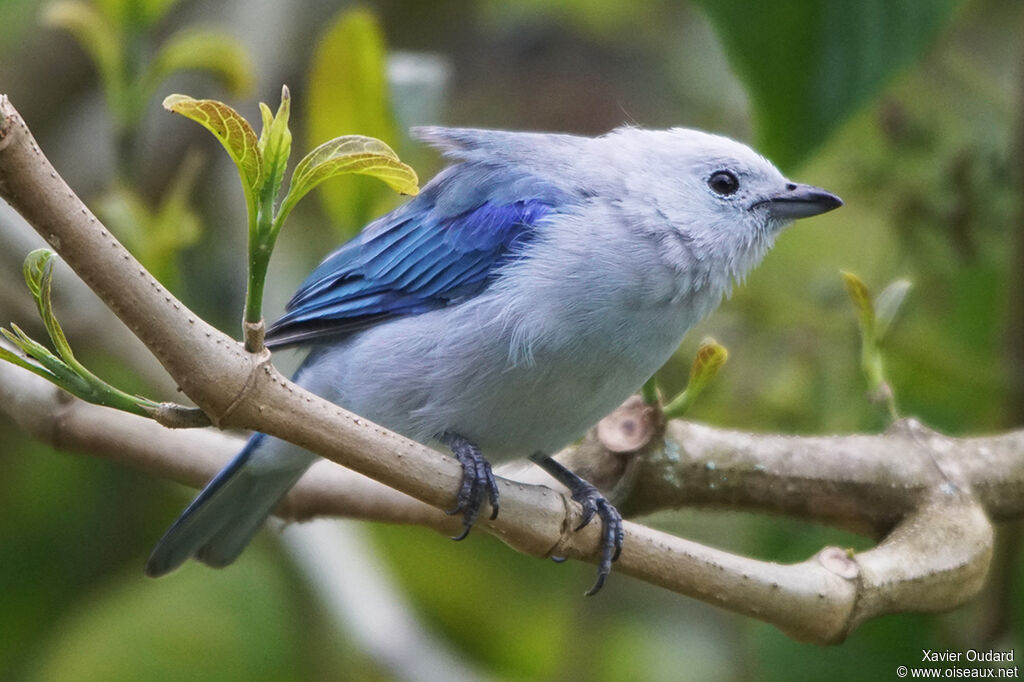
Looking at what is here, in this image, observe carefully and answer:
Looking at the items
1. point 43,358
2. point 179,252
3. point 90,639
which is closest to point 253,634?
point 90,639

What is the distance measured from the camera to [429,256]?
233cm

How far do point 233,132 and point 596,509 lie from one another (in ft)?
3.43

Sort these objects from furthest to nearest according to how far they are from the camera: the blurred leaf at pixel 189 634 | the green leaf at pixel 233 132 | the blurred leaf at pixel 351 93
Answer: the blurred leaf at pixel 189 634 < the blurred leaf at pixel 351 93 < the green leaf at pixel 233 132

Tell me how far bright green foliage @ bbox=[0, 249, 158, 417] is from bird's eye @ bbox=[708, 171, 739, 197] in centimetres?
141

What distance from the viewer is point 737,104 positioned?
151 inches

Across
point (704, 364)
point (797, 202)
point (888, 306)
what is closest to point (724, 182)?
point (797, 202)

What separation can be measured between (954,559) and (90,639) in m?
1.98

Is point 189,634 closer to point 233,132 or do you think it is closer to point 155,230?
point 155,230

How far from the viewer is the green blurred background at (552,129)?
2.46 m

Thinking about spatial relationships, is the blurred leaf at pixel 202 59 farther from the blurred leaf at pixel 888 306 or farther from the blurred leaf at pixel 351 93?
the blurred leaf at pixel 888 306

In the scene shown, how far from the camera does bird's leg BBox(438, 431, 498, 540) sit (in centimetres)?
183

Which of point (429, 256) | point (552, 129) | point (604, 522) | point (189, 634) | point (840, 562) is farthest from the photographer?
point (552, 129)

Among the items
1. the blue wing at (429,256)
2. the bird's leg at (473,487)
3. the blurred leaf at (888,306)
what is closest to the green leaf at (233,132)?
the bird's leg at (473,487)

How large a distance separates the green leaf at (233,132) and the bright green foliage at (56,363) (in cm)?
24
